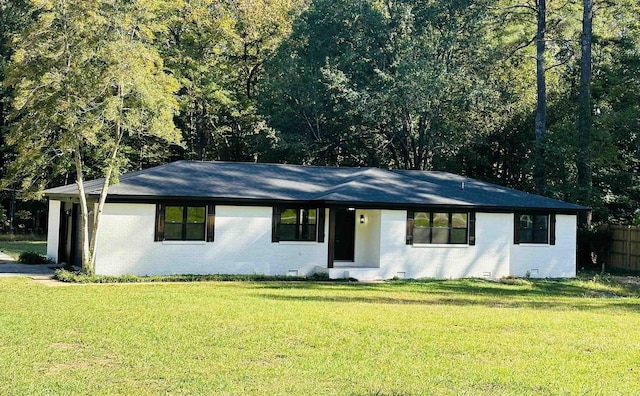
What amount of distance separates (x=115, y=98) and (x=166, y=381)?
11932mm

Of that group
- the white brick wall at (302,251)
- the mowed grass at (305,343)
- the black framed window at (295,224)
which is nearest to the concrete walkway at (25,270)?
the white brick wall at (302,251)

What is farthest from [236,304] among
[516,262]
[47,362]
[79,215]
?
[516,262]

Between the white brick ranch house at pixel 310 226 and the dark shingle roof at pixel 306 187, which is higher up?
the dark shingle roof at pixel 306 187

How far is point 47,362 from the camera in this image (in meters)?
8.37

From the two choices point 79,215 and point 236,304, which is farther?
point 79,215

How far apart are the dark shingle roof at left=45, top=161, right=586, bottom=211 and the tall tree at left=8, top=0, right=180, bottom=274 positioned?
77.6 inches

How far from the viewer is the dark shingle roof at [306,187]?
67.2 feet

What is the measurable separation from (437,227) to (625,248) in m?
9.70

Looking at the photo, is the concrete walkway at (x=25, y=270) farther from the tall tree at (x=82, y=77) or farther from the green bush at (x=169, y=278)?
the tall tree at (x=82, y=77)

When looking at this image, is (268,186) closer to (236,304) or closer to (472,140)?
(236,304)

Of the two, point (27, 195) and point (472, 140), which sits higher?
point (472, 140)

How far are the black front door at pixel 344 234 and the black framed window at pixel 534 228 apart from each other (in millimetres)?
5637

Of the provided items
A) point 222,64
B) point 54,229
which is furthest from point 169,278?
point 222,64

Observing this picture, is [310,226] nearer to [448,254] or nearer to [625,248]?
[448,254]
